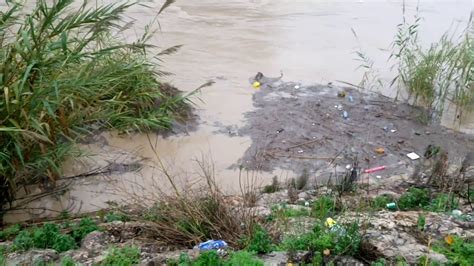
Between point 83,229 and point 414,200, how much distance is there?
7.53ft

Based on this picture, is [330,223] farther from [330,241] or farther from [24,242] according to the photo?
[24,242]

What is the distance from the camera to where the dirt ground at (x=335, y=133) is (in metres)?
5.29

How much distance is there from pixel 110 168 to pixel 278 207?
1812 mm

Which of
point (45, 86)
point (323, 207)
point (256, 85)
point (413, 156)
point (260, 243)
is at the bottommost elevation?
point (413, 156)

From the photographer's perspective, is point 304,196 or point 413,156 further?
point 413,156

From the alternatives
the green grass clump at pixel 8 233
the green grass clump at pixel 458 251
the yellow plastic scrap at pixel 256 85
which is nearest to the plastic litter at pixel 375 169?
the yellow plastic scrap at pixel 256 85

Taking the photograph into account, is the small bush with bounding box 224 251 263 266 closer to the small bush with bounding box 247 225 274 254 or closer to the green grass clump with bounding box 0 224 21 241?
the small bush with bounding box 247 225 274 254

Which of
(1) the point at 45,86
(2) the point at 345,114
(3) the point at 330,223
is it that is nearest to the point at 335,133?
(2) the point at 345,114

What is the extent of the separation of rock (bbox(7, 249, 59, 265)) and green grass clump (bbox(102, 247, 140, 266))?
0.32 meters

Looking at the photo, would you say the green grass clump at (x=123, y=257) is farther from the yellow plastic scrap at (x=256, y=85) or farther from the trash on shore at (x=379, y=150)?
the yellow plastic scrap at (x=256, y=85)

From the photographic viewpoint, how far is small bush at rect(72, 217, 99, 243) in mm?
3490

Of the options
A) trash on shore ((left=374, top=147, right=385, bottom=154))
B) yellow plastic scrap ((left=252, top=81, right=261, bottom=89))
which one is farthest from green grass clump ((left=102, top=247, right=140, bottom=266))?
yellow plastic scrap ((left=252, top=81, right=261, bottom=89))

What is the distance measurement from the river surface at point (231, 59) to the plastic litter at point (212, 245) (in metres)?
0.87

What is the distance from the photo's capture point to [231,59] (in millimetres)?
7449
